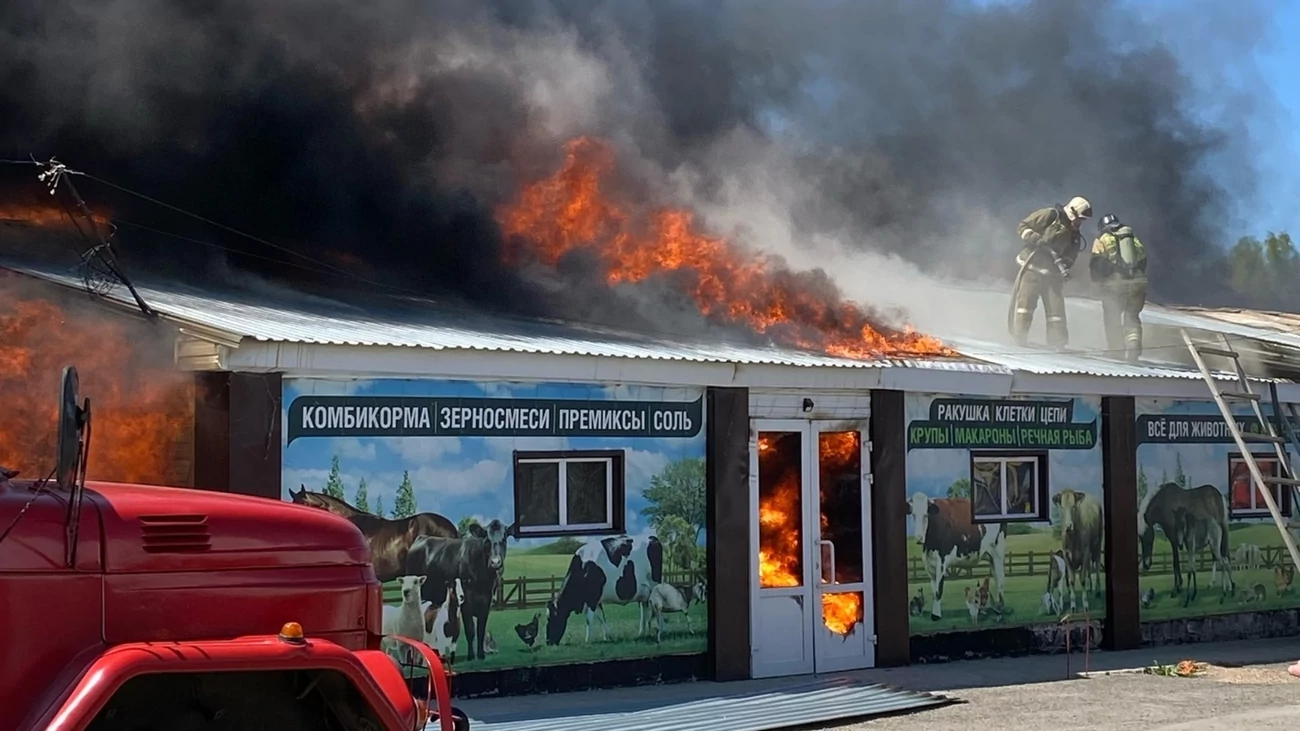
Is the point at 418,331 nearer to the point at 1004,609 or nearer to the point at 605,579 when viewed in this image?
the point at 605,579

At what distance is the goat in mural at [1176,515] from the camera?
16422mm

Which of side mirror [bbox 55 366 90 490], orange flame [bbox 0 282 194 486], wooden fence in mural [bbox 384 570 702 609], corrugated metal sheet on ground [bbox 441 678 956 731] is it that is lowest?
corrugated metal sheet on ground [bbox 441 678 956 731]

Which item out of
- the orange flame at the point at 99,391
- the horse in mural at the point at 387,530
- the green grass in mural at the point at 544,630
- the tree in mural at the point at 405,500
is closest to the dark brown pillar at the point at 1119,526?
the green grass in mural at the point at 544,630

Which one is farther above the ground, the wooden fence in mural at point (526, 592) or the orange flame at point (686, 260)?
the orange flame at point (686, 260)

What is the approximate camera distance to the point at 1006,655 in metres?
15.3

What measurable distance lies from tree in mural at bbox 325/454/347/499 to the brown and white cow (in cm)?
604

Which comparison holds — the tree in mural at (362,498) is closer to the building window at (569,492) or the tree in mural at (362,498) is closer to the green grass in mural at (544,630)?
the green grass in mural at (544,630)

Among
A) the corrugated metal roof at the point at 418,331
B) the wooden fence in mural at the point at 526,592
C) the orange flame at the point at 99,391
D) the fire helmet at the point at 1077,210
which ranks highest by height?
the fire helmet at the point at 1077,210

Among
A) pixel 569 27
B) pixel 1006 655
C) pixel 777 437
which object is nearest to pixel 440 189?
pixel 569 27

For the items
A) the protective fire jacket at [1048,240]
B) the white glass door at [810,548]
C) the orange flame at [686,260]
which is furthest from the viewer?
the protective fire jacket at [1048,240]

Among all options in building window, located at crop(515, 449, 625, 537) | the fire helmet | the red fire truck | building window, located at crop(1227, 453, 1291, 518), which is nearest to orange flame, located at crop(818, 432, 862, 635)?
building window, located at crop(515, 449, 625, 537)

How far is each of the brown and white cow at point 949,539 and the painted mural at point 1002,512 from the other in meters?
0.01

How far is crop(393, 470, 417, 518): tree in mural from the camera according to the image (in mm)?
11445

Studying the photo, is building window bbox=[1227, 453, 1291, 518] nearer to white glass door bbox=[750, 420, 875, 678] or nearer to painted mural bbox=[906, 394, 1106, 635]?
painted mural bbox=[906, 394, 1106, 635]
